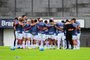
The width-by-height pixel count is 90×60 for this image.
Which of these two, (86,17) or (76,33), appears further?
(86,17)

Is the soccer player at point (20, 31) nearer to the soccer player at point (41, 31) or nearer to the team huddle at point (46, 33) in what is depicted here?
the team huddle at point (46, 33)

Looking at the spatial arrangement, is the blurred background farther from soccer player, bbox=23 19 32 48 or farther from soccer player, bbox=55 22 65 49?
soccer player, bbox=55 22 65 49

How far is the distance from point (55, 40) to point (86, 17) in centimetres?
1468

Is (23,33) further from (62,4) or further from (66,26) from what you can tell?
(62,4)

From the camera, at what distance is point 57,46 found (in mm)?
27969

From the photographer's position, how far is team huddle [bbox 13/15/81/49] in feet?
88.9

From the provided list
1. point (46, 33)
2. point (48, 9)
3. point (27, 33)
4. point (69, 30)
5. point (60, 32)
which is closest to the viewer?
point (69, 30)

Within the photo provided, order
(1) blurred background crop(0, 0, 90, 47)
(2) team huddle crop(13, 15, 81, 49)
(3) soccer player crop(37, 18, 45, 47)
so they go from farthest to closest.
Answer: (1) blurred background crop(0, 0, 90, 47) → (3) soccer player crop(37, 18, 45, 47) → (2) team huddle crop(13, 15, 81, 49)

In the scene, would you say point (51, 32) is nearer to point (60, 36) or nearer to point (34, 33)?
point (60, 36)

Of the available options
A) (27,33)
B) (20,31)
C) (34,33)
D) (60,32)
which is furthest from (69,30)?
(20,31)

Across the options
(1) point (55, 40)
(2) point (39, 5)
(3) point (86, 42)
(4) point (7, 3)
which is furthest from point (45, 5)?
(1) point (55, 40)

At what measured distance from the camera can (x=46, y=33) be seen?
27.9 metres

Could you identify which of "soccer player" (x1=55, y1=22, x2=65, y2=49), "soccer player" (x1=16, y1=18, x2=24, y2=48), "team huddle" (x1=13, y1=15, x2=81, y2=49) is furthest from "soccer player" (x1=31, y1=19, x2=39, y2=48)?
"soccer player" (x1=55, y1=22, x2=65, y2=49)

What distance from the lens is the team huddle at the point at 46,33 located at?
Result: 27094 mm
